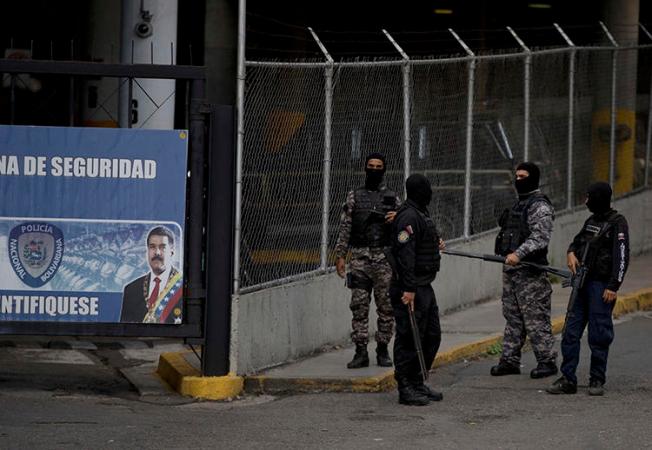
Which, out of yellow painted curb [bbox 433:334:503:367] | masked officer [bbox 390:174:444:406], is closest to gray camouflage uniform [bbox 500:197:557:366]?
yellow painted curb [bbox 433:334:503:367]

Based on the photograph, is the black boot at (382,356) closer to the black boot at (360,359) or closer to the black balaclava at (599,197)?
the black boot at (360,359)

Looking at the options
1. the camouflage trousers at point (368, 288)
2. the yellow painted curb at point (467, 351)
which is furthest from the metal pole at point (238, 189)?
the yellow painted curb at point (467, 351)

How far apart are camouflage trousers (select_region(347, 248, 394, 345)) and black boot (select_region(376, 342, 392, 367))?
2.9 inches

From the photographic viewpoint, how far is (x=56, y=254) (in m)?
10.5

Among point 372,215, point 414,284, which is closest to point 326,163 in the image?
point 372,215

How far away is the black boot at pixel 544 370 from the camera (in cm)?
1140

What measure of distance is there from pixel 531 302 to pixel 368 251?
141 cm

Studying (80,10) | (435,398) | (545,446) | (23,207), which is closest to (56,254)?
(23,207)

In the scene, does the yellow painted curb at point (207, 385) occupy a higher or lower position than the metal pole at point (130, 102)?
lower

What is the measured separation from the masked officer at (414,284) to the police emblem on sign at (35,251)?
2.59 m

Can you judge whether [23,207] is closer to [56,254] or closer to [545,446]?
[56,254]

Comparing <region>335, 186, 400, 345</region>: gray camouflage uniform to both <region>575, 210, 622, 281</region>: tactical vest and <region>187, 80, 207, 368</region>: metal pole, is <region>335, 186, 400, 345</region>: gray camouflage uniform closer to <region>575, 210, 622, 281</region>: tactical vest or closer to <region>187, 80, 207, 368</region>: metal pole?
<region>187, 80, 207, 368</region>: metal pole

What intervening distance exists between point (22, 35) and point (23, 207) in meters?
14.2

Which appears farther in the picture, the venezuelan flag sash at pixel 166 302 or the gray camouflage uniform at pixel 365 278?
the gray camouflage uniform at pixel 365 278
